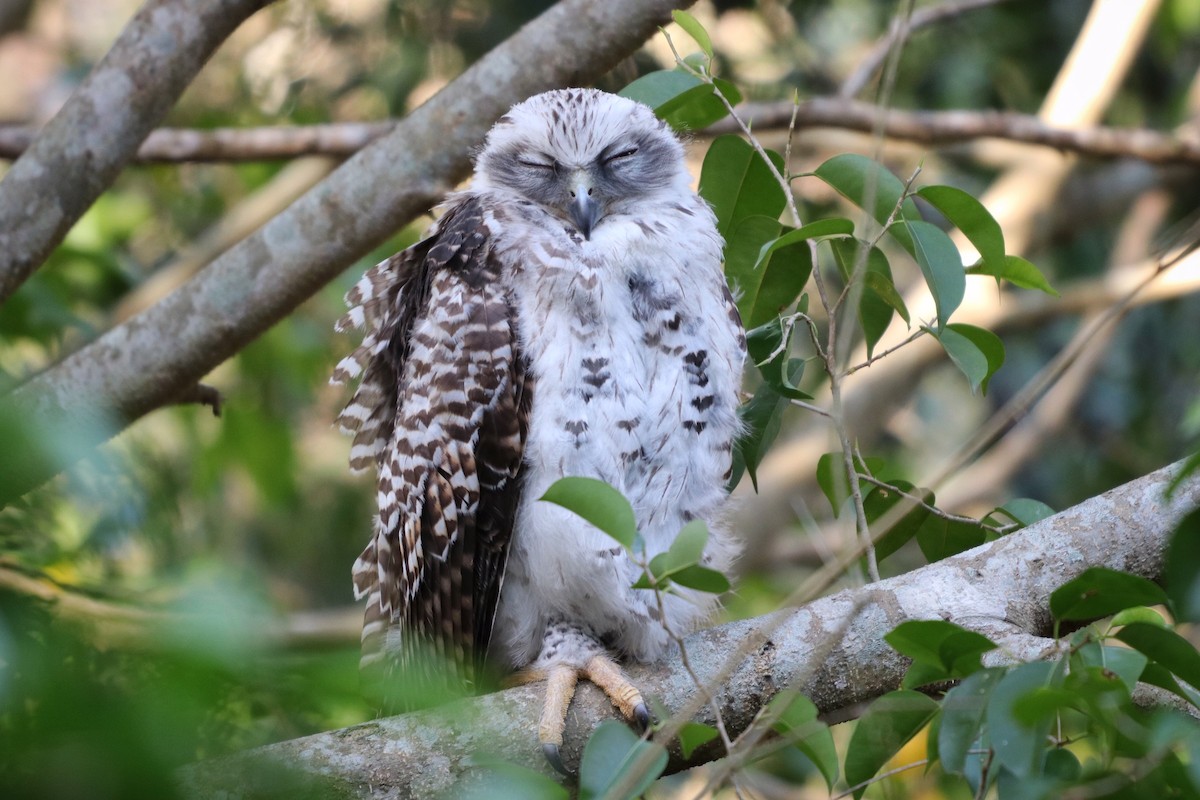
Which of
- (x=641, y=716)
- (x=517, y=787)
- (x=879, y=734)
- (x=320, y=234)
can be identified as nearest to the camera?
(x=517, y=787)

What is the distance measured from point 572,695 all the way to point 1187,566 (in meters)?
1.30

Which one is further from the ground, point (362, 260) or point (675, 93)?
point (362, 260)

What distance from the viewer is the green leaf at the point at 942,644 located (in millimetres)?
1738

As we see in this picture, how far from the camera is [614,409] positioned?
8.55 ft

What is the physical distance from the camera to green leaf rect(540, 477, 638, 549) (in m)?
1.73

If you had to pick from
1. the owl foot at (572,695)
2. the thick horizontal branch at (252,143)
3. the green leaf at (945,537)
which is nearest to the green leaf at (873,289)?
the green leaf at (945,537)

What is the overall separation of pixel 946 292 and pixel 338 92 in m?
4.88

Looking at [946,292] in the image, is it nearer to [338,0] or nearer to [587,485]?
[587,485]

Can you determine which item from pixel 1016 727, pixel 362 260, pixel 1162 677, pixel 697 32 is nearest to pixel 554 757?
pixel 1016 727

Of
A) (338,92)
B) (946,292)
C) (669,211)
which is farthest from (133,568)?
(338,92)

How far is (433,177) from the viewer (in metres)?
3.20

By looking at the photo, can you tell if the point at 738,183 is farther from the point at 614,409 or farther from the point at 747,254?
the point at 614,409

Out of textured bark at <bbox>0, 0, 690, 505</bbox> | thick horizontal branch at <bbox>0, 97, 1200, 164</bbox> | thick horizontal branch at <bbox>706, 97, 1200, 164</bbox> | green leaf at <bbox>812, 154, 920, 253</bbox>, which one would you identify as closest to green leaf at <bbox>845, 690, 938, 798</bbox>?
green leaf at <bbox>812, 154, 920, 253</bbox>

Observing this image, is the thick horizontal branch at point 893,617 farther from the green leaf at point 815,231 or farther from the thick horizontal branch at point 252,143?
the thick horizontal branch at point 252,143
